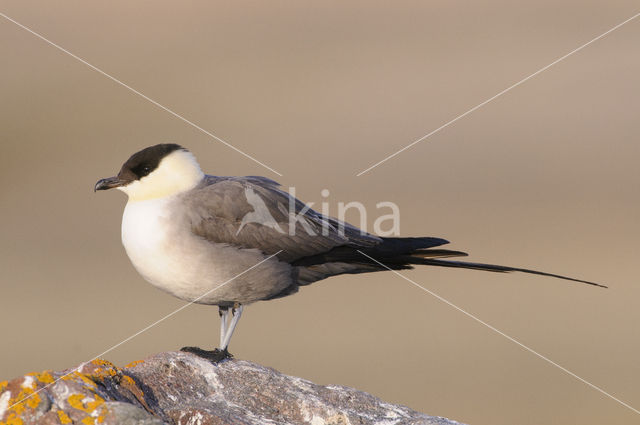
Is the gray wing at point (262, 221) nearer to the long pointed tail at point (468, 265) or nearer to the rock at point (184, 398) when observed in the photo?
the long pointed tail at point (468, 265)

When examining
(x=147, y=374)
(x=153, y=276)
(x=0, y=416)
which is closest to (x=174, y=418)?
(x=147, y=374)

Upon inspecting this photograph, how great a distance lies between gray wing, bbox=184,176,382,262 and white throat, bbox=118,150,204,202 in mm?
108

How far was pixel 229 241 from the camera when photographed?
571 cm

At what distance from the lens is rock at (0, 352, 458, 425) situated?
139 inches

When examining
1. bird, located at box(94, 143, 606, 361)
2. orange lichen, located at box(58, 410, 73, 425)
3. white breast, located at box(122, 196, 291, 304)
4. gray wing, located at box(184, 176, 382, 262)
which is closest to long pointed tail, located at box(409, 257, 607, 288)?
bird, located at box(94, 143, 606, 361)

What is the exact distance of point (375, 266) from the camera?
6184 mm

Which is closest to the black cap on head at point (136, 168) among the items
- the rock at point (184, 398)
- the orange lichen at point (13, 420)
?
the rock at point (184, 398)

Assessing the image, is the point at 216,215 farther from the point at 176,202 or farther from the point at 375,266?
the point at 375,266

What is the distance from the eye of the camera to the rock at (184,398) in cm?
353

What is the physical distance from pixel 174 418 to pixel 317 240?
2.35 m

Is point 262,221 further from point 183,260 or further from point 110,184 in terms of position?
point 110,184

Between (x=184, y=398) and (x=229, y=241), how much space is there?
5.44 feet

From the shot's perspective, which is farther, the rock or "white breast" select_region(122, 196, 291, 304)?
"white breast" select_region(122, 196, 291, 304)

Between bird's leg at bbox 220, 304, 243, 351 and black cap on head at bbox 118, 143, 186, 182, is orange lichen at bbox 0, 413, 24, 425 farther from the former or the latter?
black cap on head at bbox 118, 143, 186, 182
